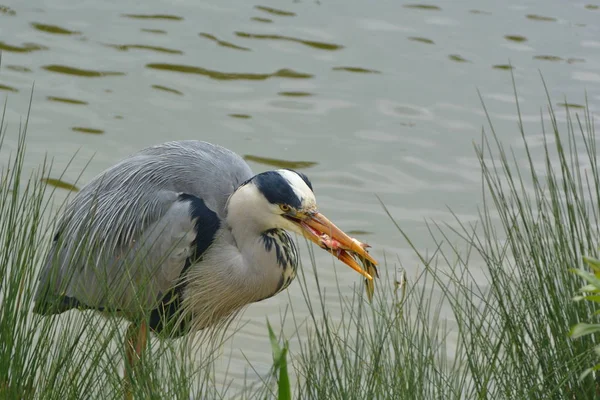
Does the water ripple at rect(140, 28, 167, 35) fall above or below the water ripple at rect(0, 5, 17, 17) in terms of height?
above

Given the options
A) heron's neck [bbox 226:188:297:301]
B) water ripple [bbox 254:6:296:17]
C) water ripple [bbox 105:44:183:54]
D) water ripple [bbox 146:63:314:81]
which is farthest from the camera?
water ripple [bbox 254:6:296:17]

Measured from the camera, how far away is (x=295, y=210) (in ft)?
12.3

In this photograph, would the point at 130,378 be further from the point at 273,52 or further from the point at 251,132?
the point at 273,52

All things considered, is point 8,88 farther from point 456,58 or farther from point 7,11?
point 456,58

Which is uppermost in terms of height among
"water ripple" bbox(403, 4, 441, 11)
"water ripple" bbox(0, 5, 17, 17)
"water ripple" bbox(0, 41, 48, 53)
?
"water ripple" bbox(403, 4, 441, 11)

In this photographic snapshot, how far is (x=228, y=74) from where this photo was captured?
736cm

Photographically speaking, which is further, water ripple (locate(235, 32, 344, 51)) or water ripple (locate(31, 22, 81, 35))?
water ripple (locate(235, 32, 344, 51))

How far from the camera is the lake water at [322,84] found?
249 inches

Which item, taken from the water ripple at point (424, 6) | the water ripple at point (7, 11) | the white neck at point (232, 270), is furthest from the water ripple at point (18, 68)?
the white neck at point (232, 270)

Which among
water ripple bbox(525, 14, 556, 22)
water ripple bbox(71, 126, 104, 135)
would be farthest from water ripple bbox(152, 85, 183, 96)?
water ripple bbox(525, 14, 556, 22)

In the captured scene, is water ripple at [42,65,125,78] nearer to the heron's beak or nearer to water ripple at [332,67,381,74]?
water ripple at [332,67,381,74]

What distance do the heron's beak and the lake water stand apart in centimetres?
161

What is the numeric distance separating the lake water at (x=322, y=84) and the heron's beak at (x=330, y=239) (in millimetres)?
1606

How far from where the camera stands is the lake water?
6.31 m
